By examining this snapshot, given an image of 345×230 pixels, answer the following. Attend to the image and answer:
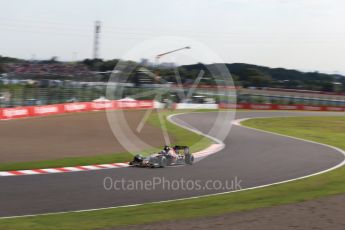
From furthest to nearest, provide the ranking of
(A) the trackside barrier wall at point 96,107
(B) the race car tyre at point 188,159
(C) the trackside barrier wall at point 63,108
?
(A) the trackside barrier wall at point 96,107, (C) the trackside barrier wall at point 63,108, (B) the race car tyre at point 188,159

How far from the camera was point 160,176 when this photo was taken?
1305 centimetres

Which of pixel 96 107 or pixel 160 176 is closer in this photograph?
pixel 160 176

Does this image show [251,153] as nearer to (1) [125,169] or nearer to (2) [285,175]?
(2) [285,175]

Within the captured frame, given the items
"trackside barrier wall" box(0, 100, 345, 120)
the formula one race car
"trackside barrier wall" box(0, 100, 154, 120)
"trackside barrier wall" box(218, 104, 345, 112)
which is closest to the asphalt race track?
the formula one race car

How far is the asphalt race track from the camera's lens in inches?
368

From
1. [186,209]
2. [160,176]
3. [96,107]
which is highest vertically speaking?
[186,209]

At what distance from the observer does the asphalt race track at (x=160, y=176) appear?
935cm

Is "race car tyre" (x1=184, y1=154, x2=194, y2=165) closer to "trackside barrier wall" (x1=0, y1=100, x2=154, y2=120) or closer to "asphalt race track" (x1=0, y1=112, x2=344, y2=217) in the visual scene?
"asphalt race track" (x1=0, y1=112, x2=344, y2=217)

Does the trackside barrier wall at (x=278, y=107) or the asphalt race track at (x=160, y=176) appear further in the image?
the trackside barrier wall at (x=278, y=107)

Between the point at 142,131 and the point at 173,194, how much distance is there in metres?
16.0

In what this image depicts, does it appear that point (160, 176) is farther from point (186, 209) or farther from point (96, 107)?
point (96, 107)

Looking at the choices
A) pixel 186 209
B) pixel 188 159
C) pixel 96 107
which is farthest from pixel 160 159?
pixel 96 107

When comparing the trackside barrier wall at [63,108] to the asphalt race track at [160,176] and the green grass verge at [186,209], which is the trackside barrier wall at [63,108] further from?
the green grass verge at [186,209]

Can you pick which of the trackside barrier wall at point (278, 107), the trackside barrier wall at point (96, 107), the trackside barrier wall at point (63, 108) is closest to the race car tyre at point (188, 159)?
the trackside barrier wall at point (96, 107)
